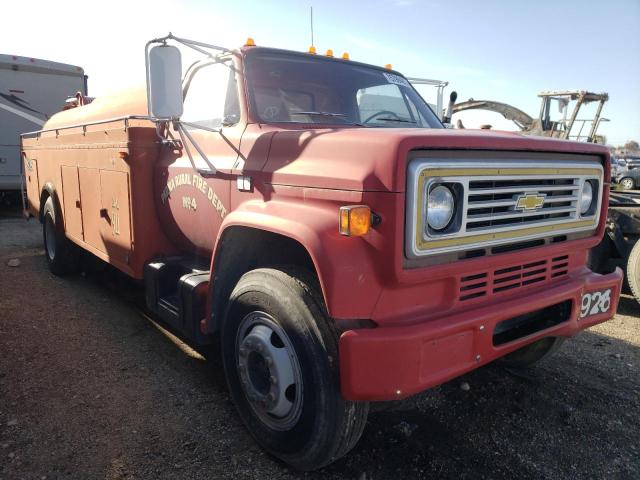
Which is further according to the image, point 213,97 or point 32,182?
point 32,182

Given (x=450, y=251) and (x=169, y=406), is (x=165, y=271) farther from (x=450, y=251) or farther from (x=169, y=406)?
(x=450, y=251)

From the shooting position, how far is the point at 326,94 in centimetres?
348

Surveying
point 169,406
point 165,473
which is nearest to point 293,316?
point 165,473

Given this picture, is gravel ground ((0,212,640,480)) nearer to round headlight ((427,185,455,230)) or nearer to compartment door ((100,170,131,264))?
compartment door ((100,170,131,264))

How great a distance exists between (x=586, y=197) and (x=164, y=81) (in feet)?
8.47

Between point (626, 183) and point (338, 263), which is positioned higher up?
point (338, 263)

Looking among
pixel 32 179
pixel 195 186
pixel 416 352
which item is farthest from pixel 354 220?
pixel 32 179

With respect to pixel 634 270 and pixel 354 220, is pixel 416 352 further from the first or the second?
pixel 634 270

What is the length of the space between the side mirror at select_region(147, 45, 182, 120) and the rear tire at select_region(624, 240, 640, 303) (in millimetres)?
4687

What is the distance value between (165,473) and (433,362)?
4.93ft

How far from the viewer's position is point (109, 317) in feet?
15.7

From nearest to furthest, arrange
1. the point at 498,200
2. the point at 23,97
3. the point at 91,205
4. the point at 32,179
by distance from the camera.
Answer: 1. the point at 498,200
2. the point at 91,205
3. the point at 32,179
4. the point at 23,97

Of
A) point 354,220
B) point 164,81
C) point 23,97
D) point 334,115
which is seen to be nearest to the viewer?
point 354,220

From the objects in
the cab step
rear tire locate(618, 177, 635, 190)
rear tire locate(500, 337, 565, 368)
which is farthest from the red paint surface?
→ rear tire locate(618, 177, 635, 190)
